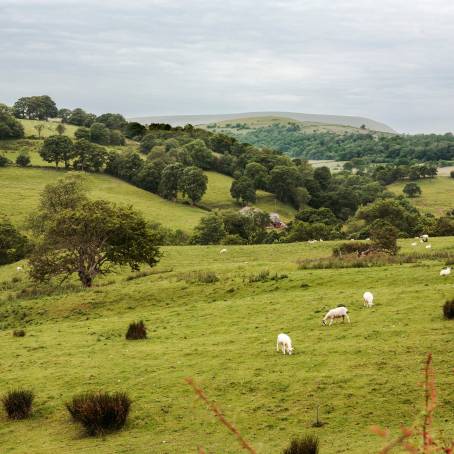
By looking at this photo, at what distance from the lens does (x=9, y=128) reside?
143000 millimetres

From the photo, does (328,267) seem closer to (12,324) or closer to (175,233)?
(12,324)

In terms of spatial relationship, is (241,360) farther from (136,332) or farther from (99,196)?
(99,196)

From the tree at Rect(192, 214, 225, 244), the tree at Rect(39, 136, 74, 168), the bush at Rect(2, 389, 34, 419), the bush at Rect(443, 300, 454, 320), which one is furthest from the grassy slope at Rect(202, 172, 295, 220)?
the bush at Rect(2, 389, 34, 419)

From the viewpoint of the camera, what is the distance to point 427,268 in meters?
33.7

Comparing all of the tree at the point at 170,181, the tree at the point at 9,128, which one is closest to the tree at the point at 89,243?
the tree at the point at 170,181

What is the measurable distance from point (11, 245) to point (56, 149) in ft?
191

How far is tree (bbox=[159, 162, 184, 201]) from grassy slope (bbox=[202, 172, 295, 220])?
6969 mm

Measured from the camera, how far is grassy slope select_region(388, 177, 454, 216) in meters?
140

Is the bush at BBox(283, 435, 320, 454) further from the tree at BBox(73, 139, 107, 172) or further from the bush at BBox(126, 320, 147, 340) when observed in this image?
the tree at BBox(73, 139, 107, 172)

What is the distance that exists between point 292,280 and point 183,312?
701 centimetres

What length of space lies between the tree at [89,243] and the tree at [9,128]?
10537 cm

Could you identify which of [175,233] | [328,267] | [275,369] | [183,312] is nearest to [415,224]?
[175,233]

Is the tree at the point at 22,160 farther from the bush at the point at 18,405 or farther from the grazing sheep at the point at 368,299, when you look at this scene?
the bush at the point at 18,405

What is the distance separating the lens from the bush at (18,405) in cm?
1759
